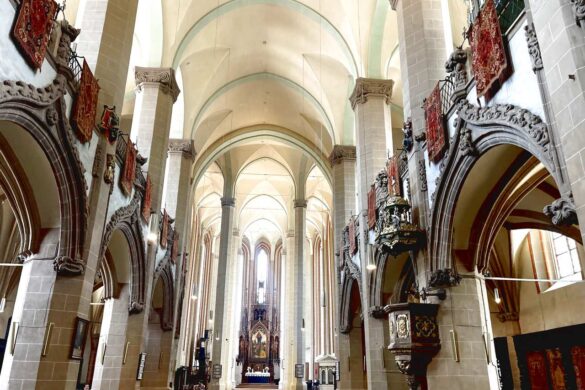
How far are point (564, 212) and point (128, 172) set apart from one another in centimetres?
885

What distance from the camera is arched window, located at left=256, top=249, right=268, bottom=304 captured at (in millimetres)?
39969

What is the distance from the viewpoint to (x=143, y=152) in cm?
1349

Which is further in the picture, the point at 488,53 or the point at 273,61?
the point at 273,61

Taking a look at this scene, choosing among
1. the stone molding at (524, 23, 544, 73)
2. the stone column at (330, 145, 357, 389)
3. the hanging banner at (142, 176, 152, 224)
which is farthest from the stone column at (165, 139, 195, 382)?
the stone molding at (524, 23, 544, 73)

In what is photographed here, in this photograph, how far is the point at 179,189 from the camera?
18328 millimetres

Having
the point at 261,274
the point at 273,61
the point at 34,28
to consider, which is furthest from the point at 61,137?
the point at 261,274

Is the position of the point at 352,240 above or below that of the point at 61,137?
above

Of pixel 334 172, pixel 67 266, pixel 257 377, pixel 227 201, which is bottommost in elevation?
pixel 257 377

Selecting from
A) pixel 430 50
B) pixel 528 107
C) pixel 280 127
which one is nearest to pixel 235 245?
pixel 280 127

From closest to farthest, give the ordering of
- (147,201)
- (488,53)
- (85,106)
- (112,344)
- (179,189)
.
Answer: (488,53)
(85,106)
(112,344)
(147,201)
(179,189)

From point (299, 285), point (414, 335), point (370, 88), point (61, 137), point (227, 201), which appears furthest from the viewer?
point (227, 201)

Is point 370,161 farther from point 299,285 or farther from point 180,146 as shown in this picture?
point 299,285

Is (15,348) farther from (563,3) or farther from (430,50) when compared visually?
(430,50)

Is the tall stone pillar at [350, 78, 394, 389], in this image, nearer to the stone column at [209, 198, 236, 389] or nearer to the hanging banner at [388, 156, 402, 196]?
the hanging banner at [388, 156, 402, 196]
